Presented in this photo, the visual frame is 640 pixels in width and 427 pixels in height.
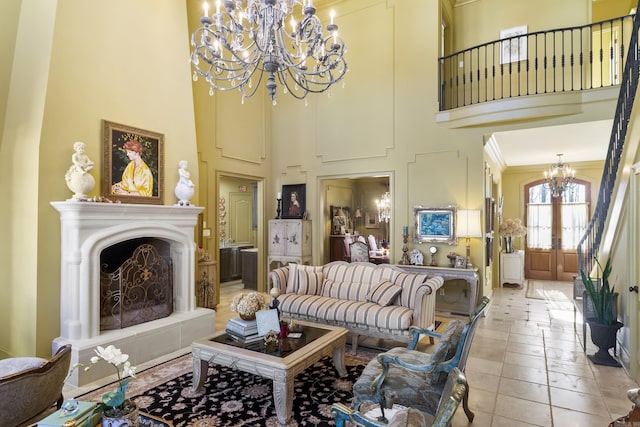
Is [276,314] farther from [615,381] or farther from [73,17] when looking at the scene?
[73,17]

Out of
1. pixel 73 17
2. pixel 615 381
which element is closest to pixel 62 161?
pixel 73 17

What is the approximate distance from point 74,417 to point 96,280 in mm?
2190

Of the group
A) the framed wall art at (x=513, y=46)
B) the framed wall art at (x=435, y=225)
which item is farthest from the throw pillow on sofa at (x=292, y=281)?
the framed wall art at (x=513, y=46)

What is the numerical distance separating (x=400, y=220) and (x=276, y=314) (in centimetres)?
356

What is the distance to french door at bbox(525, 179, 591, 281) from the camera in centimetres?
827

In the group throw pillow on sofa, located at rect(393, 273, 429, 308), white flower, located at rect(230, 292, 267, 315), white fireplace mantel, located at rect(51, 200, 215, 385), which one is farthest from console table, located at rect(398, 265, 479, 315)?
white fireplace mantel, located at rect(51, 200, 215, 385)

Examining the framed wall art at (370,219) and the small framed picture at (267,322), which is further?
the framed wall art at (370,219)

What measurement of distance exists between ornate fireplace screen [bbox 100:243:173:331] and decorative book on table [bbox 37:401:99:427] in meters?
Answer: 2.23

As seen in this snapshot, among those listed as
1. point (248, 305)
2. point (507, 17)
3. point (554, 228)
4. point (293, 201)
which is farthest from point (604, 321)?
point (554, 228)

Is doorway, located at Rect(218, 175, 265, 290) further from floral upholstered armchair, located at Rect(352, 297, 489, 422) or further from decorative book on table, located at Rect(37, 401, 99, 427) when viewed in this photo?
decorative book on table, located at Rect(37, 401, 99, 427)

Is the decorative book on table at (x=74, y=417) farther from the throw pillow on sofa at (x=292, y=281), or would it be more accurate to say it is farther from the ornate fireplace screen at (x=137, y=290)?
the throw pillow on sofa at (x=292, y=281)

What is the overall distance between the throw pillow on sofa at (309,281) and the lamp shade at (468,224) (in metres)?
2.19

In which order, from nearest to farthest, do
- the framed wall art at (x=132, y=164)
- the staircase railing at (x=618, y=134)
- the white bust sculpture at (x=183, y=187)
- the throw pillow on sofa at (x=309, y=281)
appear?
the staircase railing at (x=618, y=134) → the framed wall art at (x=132, y=164) → the white bust sculpture at (x=183, y=187) → the throw pillow on sofa at (x=309, y=281)

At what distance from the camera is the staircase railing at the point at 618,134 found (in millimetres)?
3555
